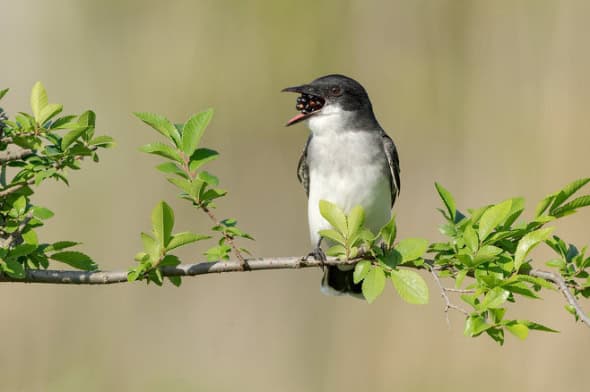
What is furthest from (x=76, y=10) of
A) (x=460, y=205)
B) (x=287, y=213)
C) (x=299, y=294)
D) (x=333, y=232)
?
(x=333, y=232)

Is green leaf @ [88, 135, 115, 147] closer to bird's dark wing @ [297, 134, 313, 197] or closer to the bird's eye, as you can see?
the bird's eye

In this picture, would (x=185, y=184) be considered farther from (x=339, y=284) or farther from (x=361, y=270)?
(x=339, y=284)

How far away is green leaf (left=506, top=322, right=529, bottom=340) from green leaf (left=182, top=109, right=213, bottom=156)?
119 cm

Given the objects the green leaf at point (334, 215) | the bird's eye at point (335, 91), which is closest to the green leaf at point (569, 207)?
the green leaf at point (334, 215)

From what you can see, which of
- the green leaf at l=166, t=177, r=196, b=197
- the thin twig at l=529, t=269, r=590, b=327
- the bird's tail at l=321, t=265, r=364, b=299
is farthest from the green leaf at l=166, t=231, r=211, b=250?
the bird's tail at l=321, t=265, r=364, b=299

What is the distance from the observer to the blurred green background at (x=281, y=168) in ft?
20.1

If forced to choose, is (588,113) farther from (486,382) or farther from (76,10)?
(76,10)

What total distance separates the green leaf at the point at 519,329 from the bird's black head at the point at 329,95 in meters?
2.35

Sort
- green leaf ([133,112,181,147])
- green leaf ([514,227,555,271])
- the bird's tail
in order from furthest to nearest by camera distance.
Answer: the bird's tail
green leaf ([133,112,181,147])
green leaf ([514,227,555,271])

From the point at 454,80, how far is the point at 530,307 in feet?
5.69

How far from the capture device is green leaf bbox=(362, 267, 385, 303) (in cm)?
288

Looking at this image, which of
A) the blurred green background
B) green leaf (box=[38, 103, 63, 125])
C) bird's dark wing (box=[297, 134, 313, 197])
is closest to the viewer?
green leaf (box=[38, 103, 63, 125])

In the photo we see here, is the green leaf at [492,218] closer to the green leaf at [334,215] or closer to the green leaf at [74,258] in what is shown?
the green leaf at [334,215]

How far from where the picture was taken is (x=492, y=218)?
3.05 meters
